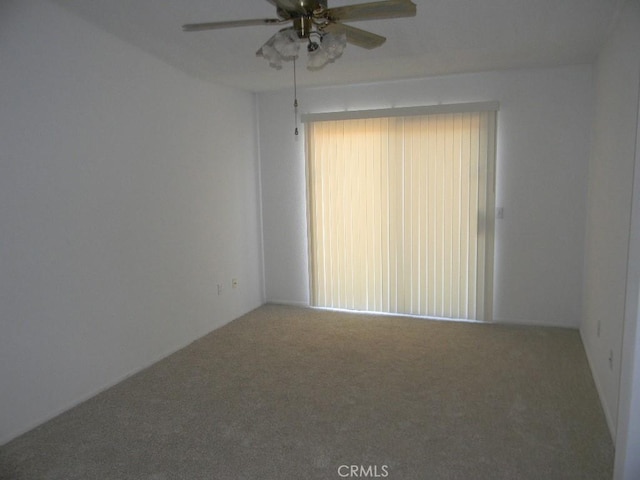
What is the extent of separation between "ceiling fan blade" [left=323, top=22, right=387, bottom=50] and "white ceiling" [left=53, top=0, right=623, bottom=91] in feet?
1.59

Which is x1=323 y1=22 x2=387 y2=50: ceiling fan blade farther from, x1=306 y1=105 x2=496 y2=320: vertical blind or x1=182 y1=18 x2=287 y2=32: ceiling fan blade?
x1=306 y1=105 x2=496 y2=320: vertical blind

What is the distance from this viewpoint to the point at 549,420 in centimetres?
287

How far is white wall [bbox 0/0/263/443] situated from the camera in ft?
9.02

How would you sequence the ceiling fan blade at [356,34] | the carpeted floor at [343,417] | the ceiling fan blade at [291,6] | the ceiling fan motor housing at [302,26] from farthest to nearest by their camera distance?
the carpeted floor at [343,417] → the ceiling fan blade at [356,34] → the ceiling fan motor housing at [302,26] → the ceiling fan blade at [291,6]

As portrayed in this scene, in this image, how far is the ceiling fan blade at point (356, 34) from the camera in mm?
2188

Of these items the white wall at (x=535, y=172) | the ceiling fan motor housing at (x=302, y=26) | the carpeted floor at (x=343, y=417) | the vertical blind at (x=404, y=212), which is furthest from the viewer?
the vertical blind at (x=404, y=212)

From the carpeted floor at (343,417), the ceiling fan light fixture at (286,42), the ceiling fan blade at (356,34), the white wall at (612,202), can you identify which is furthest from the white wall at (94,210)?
the white wall at (612,202)

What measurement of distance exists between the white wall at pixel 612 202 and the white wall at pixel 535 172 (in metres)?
0.38

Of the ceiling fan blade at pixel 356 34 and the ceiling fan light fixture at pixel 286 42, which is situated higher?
the ceiling fan blade at pixel 356 34

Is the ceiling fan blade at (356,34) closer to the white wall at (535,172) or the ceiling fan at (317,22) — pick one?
the ceiling fan at (317,22)

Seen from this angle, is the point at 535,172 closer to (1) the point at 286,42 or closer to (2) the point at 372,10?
(2) the point at 372,10

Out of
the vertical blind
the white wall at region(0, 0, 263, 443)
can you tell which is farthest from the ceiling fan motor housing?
the vertical blind

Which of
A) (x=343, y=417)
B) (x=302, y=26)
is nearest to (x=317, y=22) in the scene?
(x=302, y=26)

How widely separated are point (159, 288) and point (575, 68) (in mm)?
4063
